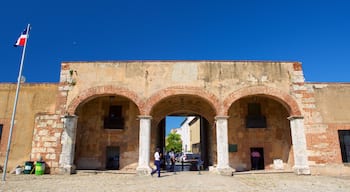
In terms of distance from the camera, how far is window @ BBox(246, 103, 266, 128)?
48.5 ft

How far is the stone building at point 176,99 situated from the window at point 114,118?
2.4 inches

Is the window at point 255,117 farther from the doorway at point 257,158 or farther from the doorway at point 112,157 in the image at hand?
the doorway at point 112,157

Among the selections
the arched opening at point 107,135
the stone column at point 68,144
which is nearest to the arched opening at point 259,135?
the arched opening at point 107,135

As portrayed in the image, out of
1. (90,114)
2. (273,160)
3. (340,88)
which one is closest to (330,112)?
(340,88)

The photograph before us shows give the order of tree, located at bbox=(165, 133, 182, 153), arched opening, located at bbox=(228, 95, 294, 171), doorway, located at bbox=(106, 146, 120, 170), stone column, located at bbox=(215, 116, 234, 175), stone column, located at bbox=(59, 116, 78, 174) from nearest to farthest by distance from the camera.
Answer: stone column, located at bbox=(215, 116, 234, 175), stone column, located at bbox=(59, 116, 78, 174), arched opening, located at bbox=(228, 95, 294, 171), doorway, located at bbox=(106, 146, 120, 170), tree, located at bbox=(165, 133, 182, 153)

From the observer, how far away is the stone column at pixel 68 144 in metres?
12.5

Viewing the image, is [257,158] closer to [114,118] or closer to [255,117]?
[255,117]

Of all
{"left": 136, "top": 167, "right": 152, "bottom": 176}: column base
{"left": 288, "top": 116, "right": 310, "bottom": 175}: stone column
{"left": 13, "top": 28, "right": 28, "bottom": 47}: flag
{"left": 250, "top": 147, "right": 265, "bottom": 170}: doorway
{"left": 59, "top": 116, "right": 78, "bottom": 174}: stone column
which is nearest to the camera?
{"left": 13, "top": 28, "right": 28, "bottom": 47}: flag

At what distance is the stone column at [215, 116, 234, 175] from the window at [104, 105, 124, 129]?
5.86m

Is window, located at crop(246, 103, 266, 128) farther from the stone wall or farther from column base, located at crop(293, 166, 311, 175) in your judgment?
the stone wall

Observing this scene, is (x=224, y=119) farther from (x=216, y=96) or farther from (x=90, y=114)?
(x=90, y=114)

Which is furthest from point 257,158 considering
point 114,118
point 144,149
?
point 114,118

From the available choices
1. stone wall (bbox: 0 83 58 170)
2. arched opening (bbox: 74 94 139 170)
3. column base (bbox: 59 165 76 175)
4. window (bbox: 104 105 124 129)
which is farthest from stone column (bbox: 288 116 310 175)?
stone wall (bbox: 0 83 58 170)

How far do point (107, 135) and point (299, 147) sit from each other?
1053cm
